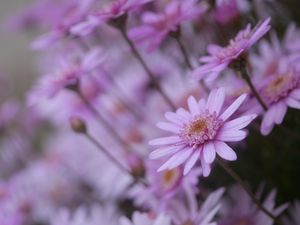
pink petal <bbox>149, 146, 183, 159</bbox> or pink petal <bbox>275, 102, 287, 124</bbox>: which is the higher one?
pink petal <bbox>149, 146, 183, 159</bbox>

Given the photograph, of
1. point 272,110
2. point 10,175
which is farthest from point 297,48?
point 10,175

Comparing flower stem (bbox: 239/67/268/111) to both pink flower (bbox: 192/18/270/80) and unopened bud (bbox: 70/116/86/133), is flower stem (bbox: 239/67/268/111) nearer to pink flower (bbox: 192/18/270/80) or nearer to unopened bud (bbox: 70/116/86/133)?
pink flower (bbox: 192/18/270/80)

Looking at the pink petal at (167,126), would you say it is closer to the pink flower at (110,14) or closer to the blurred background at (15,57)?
the pink flower at (110,14)

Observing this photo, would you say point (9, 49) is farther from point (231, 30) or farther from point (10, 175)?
point (231, 30)

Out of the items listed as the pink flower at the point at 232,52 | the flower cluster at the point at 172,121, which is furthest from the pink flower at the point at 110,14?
the pink flower at the point at 232,52

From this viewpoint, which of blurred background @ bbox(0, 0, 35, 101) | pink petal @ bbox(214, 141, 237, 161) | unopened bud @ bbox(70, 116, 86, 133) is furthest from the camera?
blurred background @ bbox(0, 0, 35, 101)

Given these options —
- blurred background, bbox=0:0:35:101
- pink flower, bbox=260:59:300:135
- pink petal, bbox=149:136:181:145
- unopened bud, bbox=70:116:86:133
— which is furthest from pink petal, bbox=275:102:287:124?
blurred background, bbox=0:0:35:101

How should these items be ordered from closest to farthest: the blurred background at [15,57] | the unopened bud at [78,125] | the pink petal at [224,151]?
the pink petal at [224,151], the unopened bud at [78,125], the blurred background at [15,57]

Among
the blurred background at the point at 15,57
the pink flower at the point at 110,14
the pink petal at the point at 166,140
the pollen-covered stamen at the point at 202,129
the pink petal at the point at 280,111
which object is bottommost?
the pink petal at the point at 280,111

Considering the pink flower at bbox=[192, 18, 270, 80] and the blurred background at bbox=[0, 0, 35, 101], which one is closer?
the pink flower at bbox=[192, 18, 270, 80]
